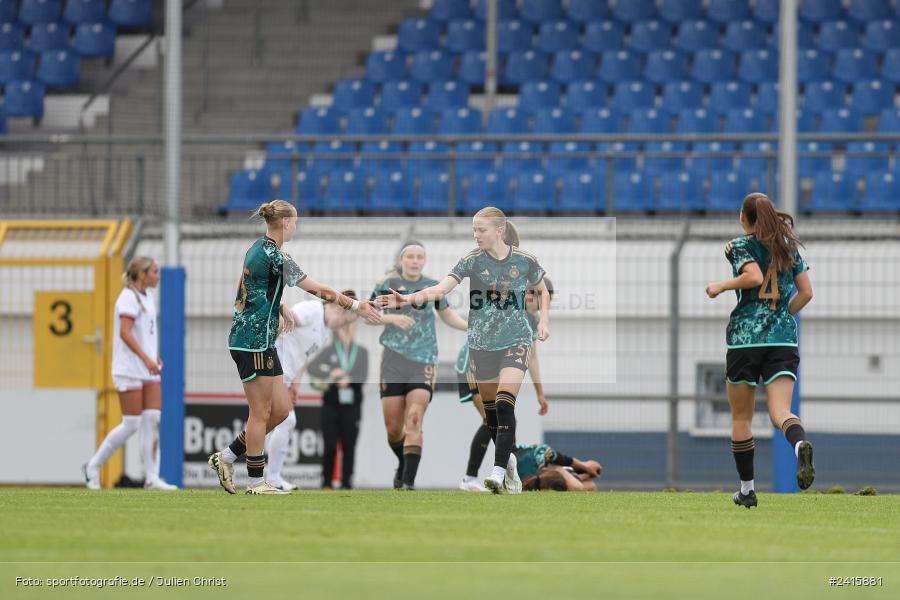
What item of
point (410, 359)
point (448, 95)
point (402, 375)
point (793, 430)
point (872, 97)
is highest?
point (448, 95)

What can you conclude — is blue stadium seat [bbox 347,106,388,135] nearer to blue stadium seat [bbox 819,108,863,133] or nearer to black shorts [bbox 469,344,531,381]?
blue stadium seat [bbox 819,108,863,133]

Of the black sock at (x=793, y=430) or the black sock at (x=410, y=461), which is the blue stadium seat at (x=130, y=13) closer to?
the black sock at (x=410, y=461)

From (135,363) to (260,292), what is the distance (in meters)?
3.90

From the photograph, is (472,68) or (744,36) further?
(472,68)

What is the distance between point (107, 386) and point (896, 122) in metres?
11.5

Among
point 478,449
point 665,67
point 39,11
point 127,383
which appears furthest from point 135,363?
point 39,11

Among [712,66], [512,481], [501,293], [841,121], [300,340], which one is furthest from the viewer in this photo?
[712,66]

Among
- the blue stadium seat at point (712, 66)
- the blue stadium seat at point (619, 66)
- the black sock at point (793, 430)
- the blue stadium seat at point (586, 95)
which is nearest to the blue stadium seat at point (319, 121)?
the blue stadium seat at point (586, 95)

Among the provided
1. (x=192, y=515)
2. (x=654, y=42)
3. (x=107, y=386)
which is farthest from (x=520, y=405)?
(x=654, y=42)

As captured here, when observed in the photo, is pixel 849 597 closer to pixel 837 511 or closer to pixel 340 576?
pixel 340 576

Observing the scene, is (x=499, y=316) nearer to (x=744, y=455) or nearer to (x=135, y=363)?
(x=744, y=455)

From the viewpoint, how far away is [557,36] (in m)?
23.5

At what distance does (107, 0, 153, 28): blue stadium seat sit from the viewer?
2475 cm

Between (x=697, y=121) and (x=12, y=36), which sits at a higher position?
(x=12, y=36)
